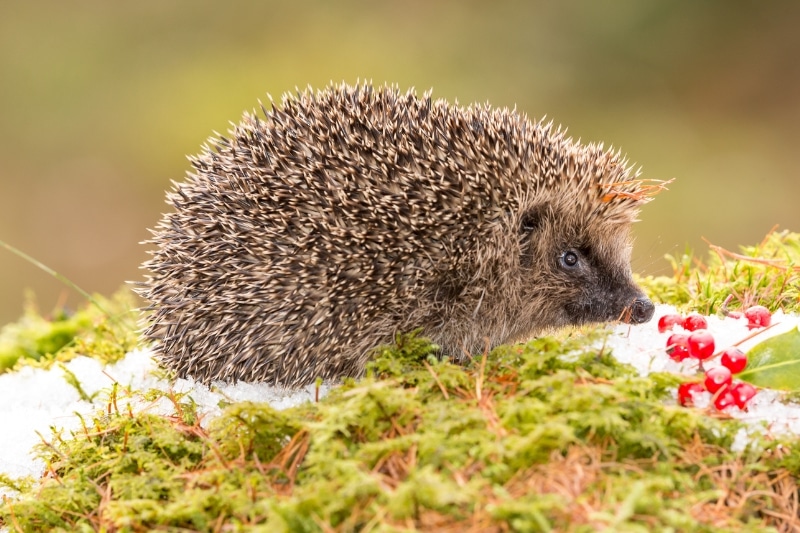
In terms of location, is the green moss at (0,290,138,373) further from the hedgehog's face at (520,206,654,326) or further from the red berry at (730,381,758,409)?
the red berry at (730,381,758,409)

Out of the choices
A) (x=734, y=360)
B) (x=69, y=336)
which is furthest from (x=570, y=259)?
(x=69, y=336)

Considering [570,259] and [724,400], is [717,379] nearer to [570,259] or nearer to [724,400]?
[724,400]

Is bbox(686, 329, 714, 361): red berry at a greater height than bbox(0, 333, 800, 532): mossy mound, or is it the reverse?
bbox(686, 329, 714, 361): red berry

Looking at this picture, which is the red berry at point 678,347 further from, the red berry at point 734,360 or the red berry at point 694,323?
the red berry at point 694,323

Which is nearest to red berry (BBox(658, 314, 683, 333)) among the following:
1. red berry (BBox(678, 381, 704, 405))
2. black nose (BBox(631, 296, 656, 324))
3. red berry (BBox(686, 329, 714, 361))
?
black nose (BBox(631, 296, 656, 324))

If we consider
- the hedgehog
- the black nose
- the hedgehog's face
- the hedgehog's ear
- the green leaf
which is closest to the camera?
the green leaf

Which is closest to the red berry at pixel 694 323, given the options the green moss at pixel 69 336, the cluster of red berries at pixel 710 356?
the cluster of red berries at pixel 710 356
